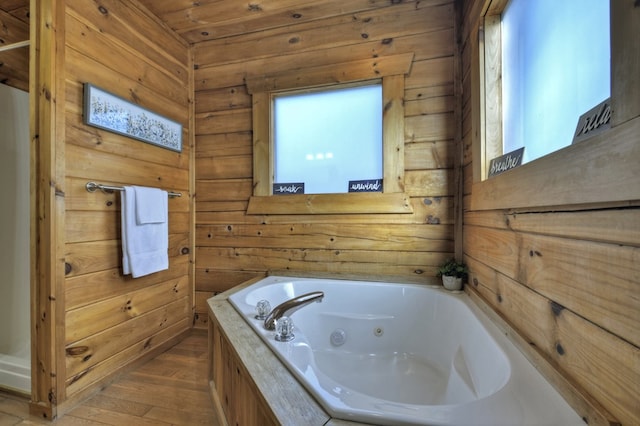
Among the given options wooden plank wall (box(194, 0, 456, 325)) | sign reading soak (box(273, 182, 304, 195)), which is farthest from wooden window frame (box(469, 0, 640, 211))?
sign reading soak (box(273, 182, 304, 195))

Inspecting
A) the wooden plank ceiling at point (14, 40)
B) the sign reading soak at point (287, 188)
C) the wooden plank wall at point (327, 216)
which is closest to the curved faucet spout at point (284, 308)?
the wooden plank wall at point (327, 216)

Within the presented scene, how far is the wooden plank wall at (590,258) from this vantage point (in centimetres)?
53

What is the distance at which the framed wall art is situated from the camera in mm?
1525

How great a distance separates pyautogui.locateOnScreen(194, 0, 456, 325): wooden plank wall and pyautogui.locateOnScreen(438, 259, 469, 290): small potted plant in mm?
153

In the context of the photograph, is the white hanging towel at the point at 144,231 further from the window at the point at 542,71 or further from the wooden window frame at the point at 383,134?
the window at the point at 542,71

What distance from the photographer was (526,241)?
0.96 metres

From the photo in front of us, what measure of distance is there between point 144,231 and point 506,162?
1.92m

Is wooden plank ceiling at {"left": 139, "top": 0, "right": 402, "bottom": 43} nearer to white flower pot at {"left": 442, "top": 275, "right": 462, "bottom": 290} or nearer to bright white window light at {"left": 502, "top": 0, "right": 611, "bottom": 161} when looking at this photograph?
bright white window light at {"left": 502, "top": 0, "right": 611, "bottom": 161}

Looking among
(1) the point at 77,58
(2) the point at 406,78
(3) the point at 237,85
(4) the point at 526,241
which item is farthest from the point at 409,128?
(1) the point at 77,58

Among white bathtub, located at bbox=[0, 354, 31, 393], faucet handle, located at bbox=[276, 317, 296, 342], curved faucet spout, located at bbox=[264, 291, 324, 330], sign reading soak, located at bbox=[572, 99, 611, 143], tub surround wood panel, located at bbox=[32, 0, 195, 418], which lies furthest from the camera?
white bathtub, located at bbox=[0, 354, 31, 393]

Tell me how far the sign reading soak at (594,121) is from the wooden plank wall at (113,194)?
2009 millimetres

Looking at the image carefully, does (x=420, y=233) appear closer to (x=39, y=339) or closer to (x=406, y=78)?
(x=406, y=78)

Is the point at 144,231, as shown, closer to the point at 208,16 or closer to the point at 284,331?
the point at 284,331

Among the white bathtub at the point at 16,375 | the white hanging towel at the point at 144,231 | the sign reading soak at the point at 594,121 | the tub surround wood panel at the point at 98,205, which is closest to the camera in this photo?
the sign reading soak at the point at 594,121
